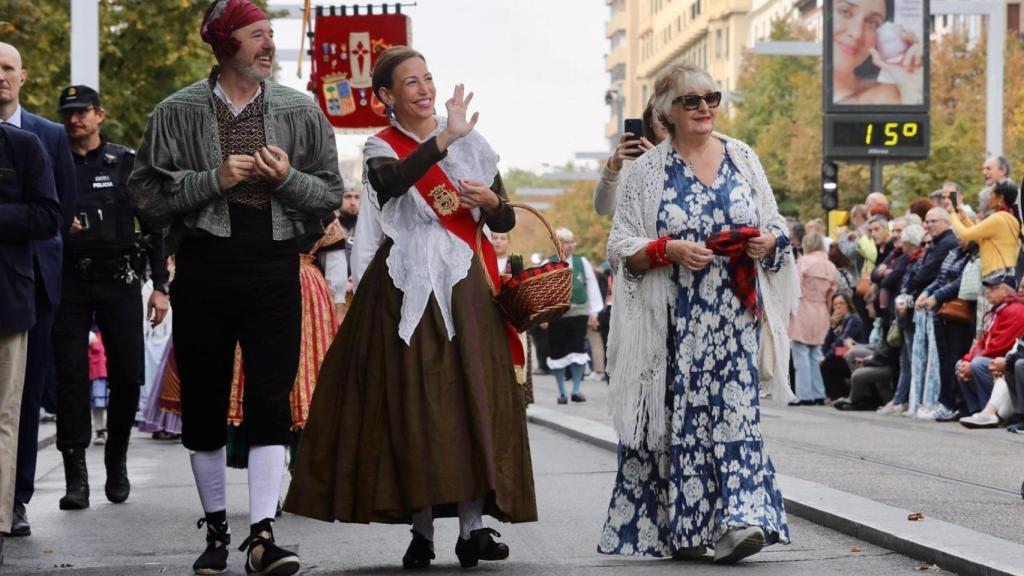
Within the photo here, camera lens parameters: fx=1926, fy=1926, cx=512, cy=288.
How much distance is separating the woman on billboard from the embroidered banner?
23.1 feet

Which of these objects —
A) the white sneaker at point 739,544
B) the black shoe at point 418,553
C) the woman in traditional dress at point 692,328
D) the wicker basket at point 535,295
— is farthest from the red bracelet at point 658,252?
the black shoe at point 418,553

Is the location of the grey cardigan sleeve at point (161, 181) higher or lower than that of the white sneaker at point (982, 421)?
higher

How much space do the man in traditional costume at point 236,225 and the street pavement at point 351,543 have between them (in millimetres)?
529

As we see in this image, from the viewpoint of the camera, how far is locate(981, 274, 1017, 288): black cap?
15961 mm

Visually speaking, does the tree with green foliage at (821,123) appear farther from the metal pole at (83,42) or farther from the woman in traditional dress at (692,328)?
the woman in traditional dress at (692,328)

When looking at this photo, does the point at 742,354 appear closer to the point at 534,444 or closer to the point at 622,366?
the point at 622,366

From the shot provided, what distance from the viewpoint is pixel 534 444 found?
1507 cm

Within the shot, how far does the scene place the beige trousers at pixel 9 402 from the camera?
7.58 metres

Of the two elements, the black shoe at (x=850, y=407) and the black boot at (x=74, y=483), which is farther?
the black shoe at (x=850, y=407)

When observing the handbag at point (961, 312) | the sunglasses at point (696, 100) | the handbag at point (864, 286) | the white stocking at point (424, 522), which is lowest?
the white stocking at point (424, 522)

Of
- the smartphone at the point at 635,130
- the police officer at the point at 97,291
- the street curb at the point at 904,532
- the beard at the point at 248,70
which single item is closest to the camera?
the street curb at the point at 904,532

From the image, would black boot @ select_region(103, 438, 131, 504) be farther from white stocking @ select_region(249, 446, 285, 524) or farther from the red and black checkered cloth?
the red and black checkered cloth

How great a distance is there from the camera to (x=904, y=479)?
10633 millimetres

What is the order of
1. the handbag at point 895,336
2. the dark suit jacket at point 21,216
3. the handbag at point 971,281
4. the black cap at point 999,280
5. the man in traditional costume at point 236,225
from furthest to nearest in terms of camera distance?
the handbag at point 895,336 → the handbag at point 971,281 → the black cap at point 999,280 → the dark suit jacket at point 21,216 → the man in traditional costume at point 236,225
